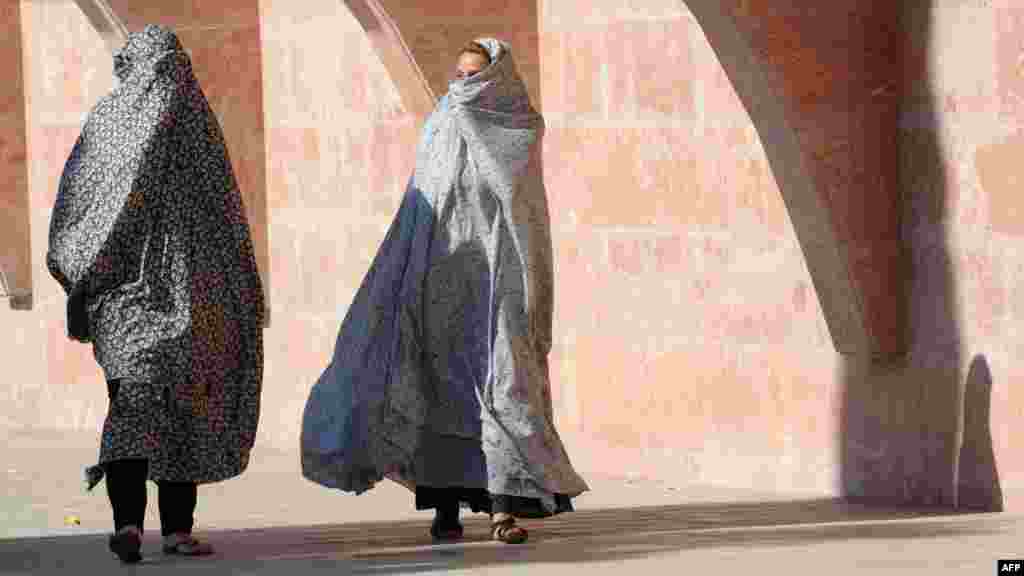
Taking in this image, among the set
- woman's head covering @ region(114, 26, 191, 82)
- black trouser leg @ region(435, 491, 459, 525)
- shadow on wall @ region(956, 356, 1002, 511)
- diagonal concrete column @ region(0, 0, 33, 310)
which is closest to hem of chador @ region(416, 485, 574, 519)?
black trouser leg @ region(435, 491, 459, 525)

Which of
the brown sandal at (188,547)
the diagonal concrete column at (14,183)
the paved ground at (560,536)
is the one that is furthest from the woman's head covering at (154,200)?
the diagonal concrete column at (14,183)

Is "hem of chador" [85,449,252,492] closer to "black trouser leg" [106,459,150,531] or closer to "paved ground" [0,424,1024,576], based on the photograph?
"black trouser leg" [106,459,150,531]

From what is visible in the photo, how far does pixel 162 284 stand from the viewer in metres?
8.23

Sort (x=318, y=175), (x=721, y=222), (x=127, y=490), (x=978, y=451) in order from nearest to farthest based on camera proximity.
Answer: (x=127, y=490) < (x=978, y=451) < (x=721, y=222) < (x=318, y=175)

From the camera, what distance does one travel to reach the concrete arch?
9.48 metres

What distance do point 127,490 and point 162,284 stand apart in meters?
0.62

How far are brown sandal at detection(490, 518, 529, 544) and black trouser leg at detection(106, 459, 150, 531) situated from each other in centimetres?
110

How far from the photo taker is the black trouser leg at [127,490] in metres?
8.05

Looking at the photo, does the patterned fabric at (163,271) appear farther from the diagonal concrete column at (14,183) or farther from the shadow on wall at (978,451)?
the diagonal concrete column at (14,183)

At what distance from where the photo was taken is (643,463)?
1081 cm

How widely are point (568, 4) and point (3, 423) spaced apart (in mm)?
5474

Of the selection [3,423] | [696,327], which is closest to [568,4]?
[696,327]

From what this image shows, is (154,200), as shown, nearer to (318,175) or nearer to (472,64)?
(472,64)

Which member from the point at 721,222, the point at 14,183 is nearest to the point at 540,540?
the point at 721,222
